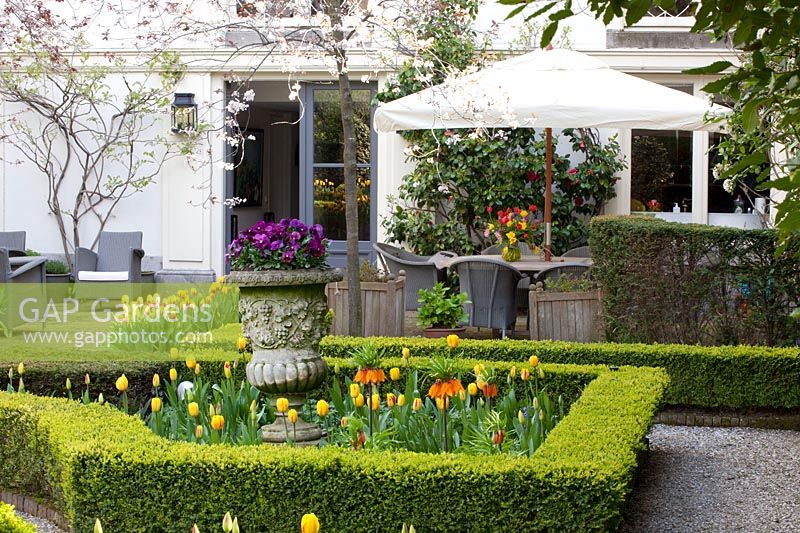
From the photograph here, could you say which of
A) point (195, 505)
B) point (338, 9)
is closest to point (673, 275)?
point (338, 9)

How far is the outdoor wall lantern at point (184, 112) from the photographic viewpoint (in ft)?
45.4

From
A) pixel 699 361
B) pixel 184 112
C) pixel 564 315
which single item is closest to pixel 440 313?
pixel 564 315

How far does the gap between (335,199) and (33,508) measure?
9259mm

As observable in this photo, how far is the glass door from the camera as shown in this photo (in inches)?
551

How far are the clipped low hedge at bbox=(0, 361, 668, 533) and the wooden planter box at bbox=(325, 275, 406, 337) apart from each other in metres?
4.24

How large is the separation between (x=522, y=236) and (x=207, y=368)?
4930 millimetres

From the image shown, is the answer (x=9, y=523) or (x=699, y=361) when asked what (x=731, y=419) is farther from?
(x=9, y=523)

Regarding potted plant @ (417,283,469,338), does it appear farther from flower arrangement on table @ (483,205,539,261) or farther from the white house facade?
the white house facade

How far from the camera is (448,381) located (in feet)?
15.5

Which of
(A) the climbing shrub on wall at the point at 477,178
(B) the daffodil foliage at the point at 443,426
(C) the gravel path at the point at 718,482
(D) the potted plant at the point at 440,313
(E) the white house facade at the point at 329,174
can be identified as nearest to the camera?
(B) the daffodil foliage at the point at 443,426

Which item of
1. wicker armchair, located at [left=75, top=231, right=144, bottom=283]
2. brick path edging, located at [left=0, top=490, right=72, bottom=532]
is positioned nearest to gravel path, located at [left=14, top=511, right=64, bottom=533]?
brick path edging, located at [left=0, top=490, right=72, bottom=532]

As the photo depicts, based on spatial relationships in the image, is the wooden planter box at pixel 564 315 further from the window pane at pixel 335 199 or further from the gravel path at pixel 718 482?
the window pane at pixel 335 199

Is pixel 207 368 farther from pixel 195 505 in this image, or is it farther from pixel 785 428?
pixel 785 428

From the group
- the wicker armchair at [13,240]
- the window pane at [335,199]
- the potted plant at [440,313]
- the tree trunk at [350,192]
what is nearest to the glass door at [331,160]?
the window pane at [335,199]
